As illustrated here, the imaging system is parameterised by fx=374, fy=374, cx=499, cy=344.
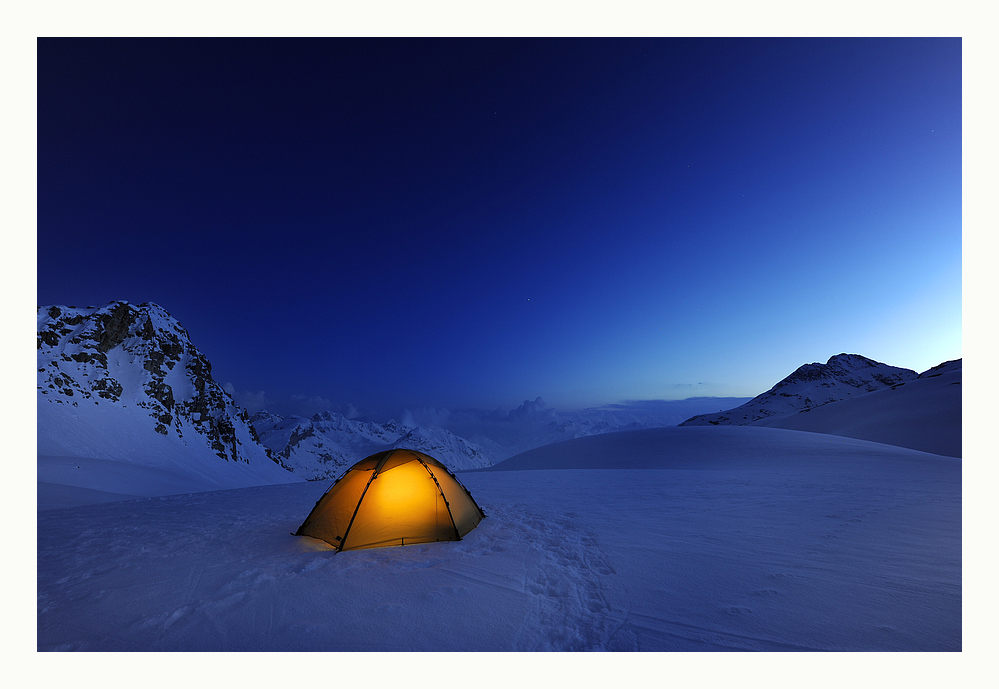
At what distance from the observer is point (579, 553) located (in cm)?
534

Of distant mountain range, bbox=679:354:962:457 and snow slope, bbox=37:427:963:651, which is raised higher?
snow slope, bbox=37:427:963:651

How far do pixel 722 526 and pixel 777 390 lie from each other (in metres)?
179

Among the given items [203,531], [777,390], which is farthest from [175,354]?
[777,390]

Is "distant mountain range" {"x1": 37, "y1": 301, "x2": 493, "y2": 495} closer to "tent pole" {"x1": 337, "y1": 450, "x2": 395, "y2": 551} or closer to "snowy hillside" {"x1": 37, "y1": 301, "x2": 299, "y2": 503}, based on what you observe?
"snowy hillside" {"x1": 37, "y1": 301, "x2": 299, "y2": 503}

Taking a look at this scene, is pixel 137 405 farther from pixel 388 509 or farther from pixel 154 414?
pixel 388 509

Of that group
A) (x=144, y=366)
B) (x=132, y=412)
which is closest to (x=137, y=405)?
(x=132, y=412)

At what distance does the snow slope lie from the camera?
345 cm

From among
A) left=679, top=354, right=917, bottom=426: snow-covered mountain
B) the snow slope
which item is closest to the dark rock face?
the snow slope

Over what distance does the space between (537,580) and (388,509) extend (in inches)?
99.3

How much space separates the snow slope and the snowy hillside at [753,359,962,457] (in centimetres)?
→ 3381

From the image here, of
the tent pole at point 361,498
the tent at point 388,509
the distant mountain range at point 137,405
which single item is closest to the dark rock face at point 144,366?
the distant mountain range at point 137,405

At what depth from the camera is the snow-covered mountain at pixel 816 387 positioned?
12219cm
